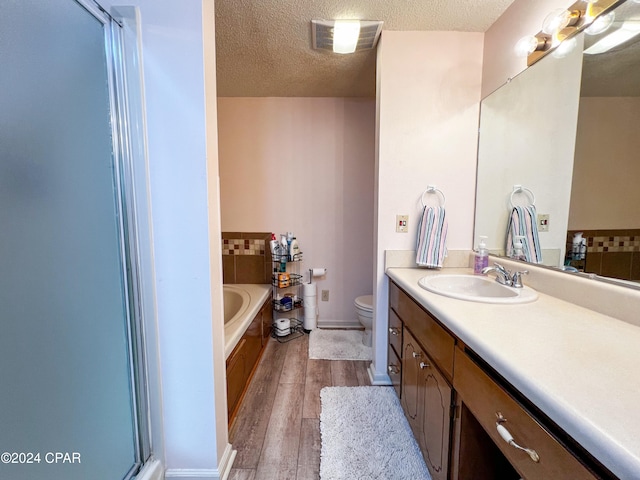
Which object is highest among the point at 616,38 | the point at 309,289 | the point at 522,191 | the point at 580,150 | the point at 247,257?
the point at 616,38

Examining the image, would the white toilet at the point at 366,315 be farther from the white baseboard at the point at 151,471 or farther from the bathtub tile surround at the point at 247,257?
the white baseboard at the point at 151,471

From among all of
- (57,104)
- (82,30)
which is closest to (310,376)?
(57,104)

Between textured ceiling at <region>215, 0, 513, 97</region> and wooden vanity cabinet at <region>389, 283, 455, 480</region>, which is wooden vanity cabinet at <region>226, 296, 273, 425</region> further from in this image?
textured ceiling at <region>215, 0, 513, 97</region>

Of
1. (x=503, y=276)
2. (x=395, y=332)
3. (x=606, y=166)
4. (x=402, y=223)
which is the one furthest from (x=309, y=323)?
(x=606, y=166)

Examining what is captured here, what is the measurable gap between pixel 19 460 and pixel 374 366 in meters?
1.67

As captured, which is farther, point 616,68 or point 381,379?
point 381,379

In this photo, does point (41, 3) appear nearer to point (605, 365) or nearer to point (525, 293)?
point (605, 365)

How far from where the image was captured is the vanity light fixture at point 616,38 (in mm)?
900

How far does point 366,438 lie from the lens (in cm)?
137

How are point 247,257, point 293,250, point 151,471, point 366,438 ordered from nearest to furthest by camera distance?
point 151,471 → point 366,438 → point 293,250 → point 247,257

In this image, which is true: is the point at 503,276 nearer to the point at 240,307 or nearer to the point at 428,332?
the point at 428,332

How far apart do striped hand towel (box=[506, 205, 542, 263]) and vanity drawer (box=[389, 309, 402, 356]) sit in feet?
2.40

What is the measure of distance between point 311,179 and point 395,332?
1704mm

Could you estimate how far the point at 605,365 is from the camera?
621mm
